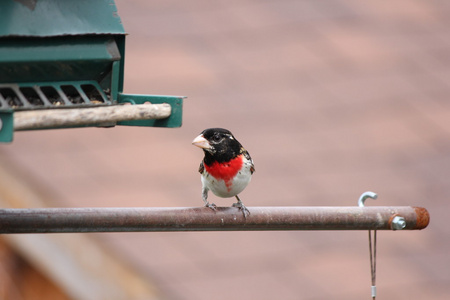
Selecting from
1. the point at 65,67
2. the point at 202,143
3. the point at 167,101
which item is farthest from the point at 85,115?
the point at 202,143

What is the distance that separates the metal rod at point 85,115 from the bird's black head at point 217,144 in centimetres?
91

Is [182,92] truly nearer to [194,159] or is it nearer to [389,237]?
[194,159]

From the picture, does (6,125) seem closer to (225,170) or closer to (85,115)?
(85,115)

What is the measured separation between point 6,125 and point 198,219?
1.11 metres

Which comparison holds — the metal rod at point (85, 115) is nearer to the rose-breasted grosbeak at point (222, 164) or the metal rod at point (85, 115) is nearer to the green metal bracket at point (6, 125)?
the green metal bracket at point (6, 125)

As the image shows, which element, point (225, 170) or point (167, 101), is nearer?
point (167, 101)

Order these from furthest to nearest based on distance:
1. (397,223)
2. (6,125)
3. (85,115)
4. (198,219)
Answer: (397,223) < (198,219) < (85,115) < (6,125)

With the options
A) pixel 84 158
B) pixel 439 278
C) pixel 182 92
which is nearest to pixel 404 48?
pixel 182 92

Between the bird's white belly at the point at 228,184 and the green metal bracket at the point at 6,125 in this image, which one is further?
the bird's white belly at the point at 228,184

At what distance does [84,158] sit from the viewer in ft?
23.2

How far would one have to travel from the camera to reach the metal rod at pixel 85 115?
10.3 feet

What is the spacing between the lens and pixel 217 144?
479 cm

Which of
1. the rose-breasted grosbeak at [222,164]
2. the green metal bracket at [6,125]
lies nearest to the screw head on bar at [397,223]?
the rose-breasted grosbeak at [222,164]

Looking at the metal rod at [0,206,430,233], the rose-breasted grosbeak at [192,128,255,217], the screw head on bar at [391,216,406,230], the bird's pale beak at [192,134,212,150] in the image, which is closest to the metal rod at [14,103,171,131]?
the metal rod at [0,206,430,233]
